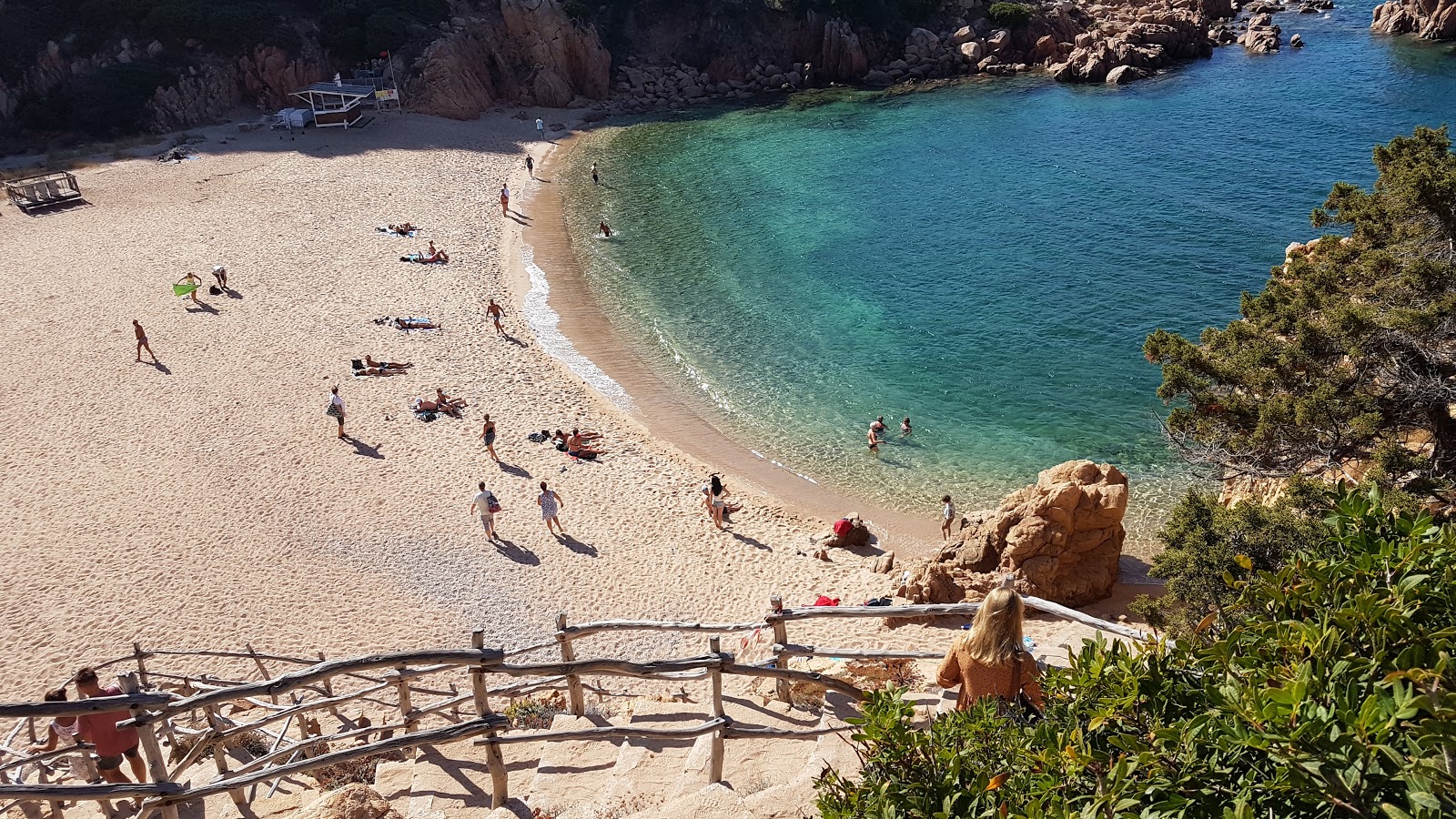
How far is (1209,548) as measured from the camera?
12.2 m

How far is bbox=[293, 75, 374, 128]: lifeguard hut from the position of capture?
47.9 meters

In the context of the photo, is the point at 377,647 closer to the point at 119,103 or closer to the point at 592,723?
the point at 592,723

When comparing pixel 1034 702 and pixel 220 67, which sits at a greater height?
pixel 220 67

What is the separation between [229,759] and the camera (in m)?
10.4

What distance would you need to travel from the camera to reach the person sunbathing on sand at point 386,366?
25.3 meters

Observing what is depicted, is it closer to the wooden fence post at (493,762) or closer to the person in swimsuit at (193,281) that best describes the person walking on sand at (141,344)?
the person in swimsuit at (193,281)

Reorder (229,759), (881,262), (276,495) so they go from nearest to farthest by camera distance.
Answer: (229,759), (276,495), (881,262)

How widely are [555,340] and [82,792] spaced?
2275 cm

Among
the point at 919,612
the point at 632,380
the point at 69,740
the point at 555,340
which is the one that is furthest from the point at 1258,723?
the point at 555,340

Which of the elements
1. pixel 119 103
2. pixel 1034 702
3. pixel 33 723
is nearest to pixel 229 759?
pixel 33 723

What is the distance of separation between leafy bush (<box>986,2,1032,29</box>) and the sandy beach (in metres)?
38.5

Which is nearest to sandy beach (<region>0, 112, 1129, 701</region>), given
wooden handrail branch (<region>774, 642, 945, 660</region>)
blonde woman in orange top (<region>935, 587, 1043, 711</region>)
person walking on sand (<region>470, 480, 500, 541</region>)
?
person walking on sand (<region>470, 480, 500, 541</region>)

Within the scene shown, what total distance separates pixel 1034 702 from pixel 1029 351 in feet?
67.4

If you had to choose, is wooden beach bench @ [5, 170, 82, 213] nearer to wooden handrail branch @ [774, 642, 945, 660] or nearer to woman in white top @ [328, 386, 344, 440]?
woman in white top @ [328, 386, 344, 440]
